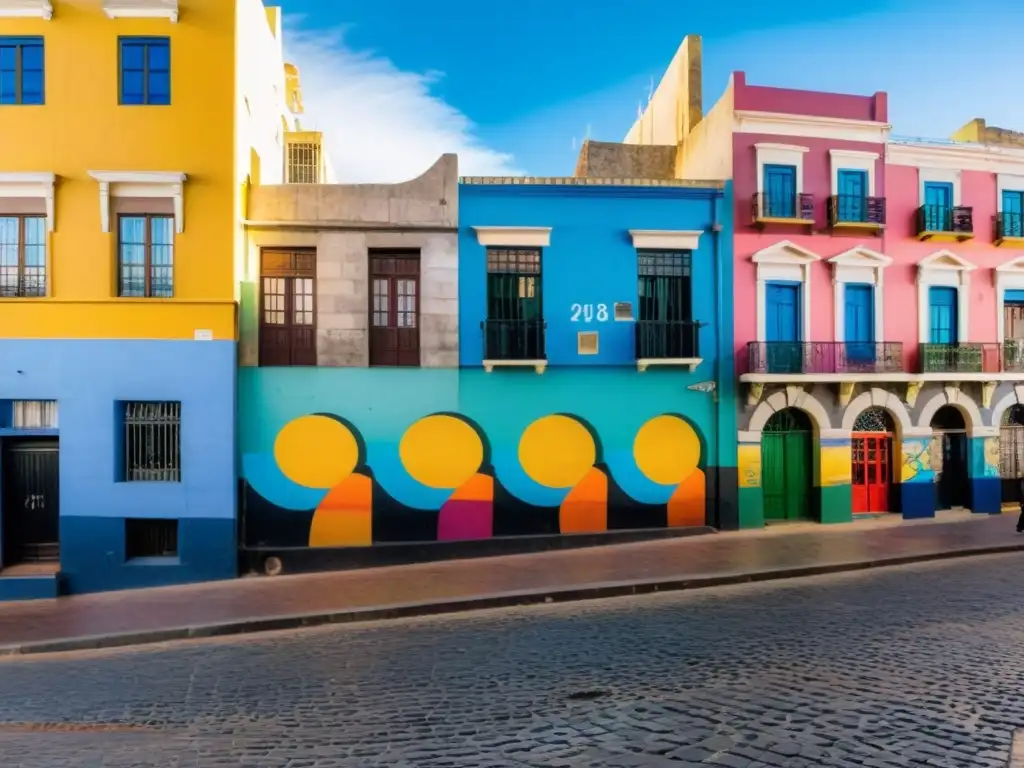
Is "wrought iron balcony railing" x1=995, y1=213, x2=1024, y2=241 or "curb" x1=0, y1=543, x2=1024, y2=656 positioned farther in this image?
"wrought iron balcony railing" x1=995, y1=213, x2=1024, y2=241

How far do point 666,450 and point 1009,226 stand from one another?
32.7 ft

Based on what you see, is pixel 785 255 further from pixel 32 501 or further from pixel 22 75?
pixel 32 501

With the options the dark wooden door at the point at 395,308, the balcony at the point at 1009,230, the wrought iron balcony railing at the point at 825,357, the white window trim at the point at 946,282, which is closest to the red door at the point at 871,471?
the wrought iron balcony railing at the point at 825,357

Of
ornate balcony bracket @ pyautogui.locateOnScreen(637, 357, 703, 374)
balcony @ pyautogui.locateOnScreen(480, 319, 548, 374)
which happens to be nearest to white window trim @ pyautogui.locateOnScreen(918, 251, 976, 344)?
ornate balcony bracket @ pyautogui.locateOnScreen(637, 357, 703, 374)

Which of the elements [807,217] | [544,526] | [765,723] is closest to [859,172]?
[807,217]

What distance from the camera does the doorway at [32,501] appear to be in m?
14.0

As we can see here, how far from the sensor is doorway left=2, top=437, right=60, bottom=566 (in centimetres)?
1402

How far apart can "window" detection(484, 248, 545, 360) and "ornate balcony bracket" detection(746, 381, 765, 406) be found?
4.47m

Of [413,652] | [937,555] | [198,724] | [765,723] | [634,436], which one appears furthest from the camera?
[634,436]

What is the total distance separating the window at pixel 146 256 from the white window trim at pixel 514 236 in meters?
5.72

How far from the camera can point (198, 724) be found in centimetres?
683

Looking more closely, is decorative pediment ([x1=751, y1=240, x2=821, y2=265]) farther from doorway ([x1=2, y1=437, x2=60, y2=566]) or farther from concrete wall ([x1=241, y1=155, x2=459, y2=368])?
doorway ([x1=2, y1=437, x2=60, y2=566])

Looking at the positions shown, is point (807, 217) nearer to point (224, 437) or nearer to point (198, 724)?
point (224, 437)

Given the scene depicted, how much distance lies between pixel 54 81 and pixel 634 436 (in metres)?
12.6
